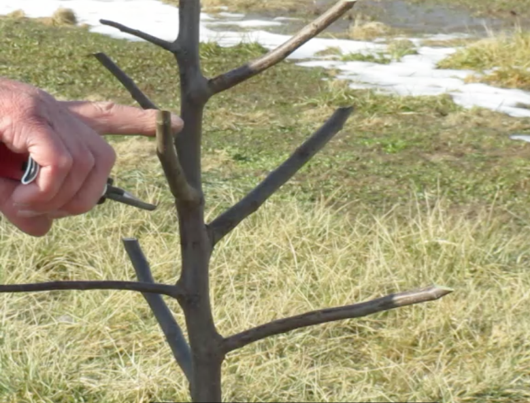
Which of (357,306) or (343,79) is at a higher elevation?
(357,306)

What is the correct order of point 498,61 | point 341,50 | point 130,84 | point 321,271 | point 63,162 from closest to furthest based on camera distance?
point 63,162
point 130,84
point 321,271
point 498,61
point 341,50

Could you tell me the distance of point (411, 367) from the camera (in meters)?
2.92

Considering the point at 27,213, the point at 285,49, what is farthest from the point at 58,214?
the point at 285,49

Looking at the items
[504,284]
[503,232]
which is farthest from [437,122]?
[504,284]

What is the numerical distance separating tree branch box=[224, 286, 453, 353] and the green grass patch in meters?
6.03

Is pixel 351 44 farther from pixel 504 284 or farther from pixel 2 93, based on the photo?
pixel 2 93

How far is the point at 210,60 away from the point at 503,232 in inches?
155

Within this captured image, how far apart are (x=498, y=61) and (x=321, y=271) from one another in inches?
171

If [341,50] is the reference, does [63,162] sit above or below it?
above

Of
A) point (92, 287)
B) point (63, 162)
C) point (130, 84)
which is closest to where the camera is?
point (63, 162)

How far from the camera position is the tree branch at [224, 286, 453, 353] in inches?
44.7

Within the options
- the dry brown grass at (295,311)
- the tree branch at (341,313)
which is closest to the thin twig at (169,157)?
the tree branch at (341,313)

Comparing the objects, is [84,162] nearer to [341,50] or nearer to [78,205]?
[78,205]

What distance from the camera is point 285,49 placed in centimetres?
121
